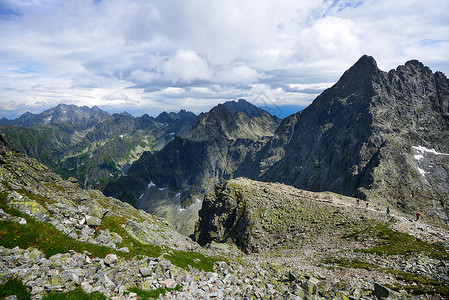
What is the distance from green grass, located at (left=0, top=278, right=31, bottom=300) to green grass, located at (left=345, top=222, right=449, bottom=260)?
46057 mm

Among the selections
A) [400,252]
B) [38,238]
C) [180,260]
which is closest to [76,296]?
[38,238]

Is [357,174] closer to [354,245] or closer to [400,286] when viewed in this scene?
[354,245]

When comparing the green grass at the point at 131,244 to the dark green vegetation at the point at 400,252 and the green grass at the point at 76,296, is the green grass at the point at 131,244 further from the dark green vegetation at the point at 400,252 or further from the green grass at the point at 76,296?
the dark green vegetation at the point at 400,252

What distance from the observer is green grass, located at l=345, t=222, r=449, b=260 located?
32.2 meters

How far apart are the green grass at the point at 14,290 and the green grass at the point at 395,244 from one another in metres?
46.1

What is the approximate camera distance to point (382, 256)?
3375cm

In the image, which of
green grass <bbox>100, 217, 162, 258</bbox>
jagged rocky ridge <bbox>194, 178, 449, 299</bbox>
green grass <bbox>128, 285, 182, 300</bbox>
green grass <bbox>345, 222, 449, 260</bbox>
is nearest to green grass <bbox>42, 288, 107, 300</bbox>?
green grass <bbox>128, 285, 182, 300</bbox>

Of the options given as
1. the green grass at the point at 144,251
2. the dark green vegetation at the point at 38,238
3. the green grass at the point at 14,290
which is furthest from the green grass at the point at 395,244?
the green grass at the point at 14,290

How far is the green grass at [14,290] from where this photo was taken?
428 inches

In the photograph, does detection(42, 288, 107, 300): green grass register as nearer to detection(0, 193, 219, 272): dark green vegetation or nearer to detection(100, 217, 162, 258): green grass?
detection(0, 193, 219, 272): dark green vegetation

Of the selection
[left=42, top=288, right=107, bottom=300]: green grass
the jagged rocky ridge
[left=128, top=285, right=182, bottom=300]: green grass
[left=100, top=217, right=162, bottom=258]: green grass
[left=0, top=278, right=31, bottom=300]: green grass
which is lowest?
the jagged rocky ridge

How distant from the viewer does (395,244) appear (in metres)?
37.0

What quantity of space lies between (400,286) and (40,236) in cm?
3610

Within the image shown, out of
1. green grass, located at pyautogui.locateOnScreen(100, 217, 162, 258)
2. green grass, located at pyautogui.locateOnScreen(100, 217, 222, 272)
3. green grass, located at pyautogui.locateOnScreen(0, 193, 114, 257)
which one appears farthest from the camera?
green grass, located at pyautogui.locateOnScreen(100, 217, 162, 258)
